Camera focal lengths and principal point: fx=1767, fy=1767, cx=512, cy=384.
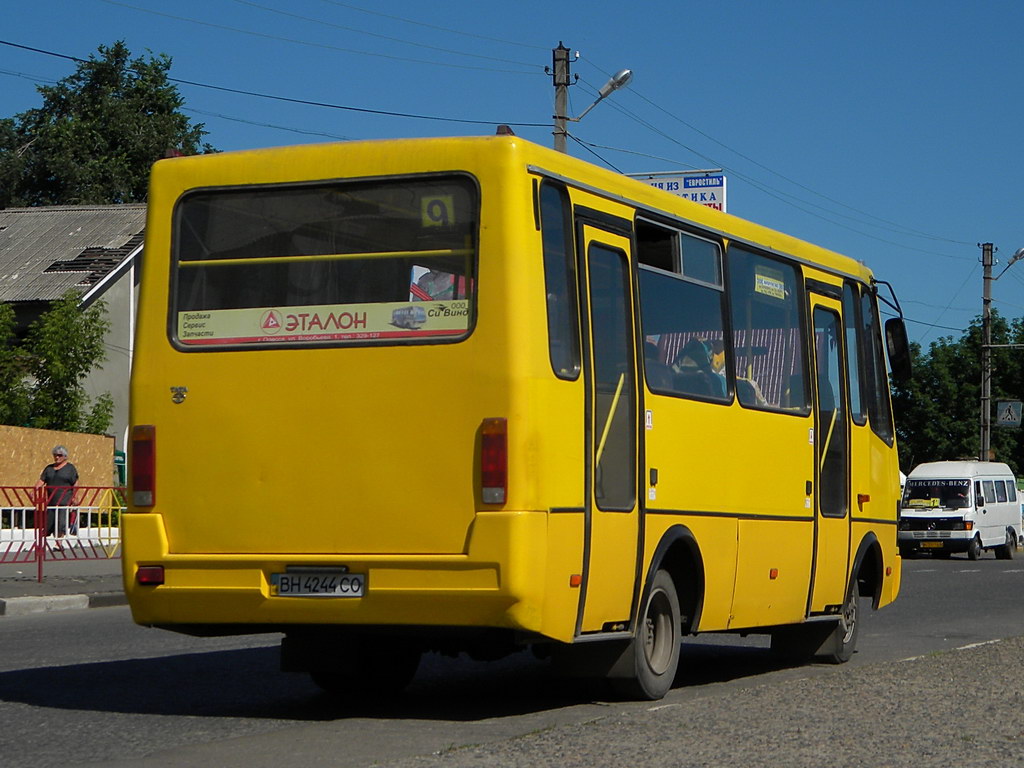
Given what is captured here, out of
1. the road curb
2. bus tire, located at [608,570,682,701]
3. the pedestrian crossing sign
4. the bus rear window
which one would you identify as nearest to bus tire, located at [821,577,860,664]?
bus tire, located at [608,570,682,701]

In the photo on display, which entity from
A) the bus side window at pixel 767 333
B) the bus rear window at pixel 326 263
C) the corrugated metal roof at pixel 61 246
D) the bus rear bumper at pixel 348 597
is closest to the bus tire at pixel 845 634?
the bus side window at pixel 767 333

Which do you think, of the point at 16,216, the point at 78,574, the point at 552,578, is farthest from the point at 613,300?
the point at 16,216

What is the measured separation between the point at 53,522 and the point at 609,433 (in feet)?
52.5

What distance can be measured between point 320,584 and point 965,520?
36901 millimetres

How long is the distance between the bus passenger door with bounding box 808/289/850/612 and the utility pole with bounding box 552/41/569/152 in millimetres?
16302

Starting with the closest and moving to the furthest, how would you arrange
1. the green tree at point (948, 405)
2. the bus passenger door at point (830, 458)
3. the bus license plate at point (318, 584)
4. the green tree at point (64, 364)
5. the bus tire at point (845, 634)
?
the bus license plate at point (318, 584)
the bus passenger door at point (830, 458)
the bus tire at point (845, 634)
the green tree at point (64, 364)
the green tree at point (948, 405)

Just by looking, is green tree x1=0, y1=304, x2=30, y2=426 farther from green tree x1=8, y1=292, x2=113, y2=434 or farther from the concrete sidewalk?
the concrete sidewalk

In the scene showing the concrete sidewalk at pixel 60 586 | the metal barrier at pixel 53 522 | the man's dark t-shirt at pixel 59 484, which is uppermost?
the man's dark t-shirt at pixel 59 484

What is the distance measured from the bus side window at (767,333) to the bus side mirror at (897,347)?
200 centimetres

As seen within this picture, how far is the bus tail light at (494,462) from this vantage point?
9.05 metres

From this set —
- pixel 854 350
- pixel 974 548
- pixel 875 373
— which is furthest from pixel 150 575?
pixel 974 548

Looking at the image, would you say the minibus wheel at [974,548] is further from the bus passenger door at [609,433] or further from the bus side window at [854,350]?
the bus passenger door at [609,433]

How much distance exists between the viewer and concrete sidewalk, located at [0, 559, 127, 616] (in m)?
19.3

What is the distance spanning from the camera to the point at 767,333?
12422 mm
